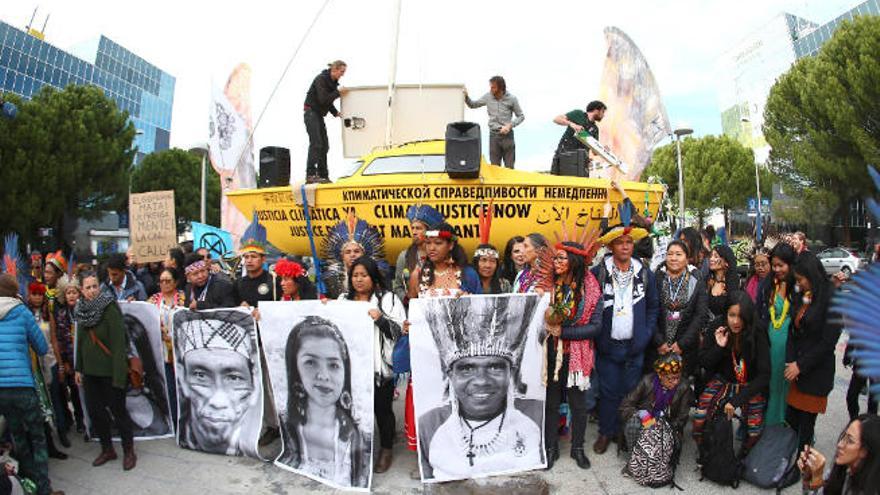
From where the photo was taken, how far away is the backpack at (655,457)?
Result: 4543 millimetres

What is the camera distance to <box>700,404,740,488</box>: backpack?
4508 mm

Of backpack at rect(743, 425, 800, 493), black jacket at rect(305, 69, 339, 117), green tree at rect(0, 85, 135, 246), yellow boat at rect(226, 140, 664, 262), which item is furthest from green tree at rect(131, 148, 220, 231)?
backpack at rect(743, 425, 800, 493)

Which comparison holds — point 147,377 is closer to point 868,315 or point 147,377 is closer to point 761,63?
point 868,315

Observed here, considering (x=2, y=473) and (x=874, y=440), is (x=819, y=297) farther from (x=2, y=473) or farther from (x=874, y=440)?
(x=2, y=473)

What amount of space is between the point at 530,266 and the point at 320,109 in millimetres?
4197

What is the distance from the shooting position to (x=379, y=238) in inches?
264

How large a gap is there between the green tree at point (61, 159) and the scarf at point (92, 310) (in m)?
24.5

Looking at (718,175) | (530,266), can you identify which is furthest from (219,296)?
(718,175)

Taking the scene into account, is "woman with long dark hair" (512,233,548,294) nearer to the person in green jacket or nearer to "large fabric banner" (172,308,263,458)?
"large fabric banner" (172,308,263,458)

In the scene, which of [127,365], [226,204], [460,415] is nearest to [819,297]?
[460,415]

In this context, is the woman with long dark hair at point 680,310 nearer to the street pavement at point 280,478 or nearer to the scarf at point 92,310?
the street pavement at point 280,478

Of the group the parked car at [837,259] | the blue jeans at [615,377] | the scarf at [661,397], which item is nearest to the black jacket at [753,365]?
the scarf at [661,397]

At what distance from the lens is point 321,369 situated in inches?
191

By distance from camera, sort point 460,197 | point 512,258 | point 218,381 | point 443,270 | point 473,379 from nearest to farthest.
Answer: point 473,379, point 443,270, point 218,381, point 512,258, point 460,197
